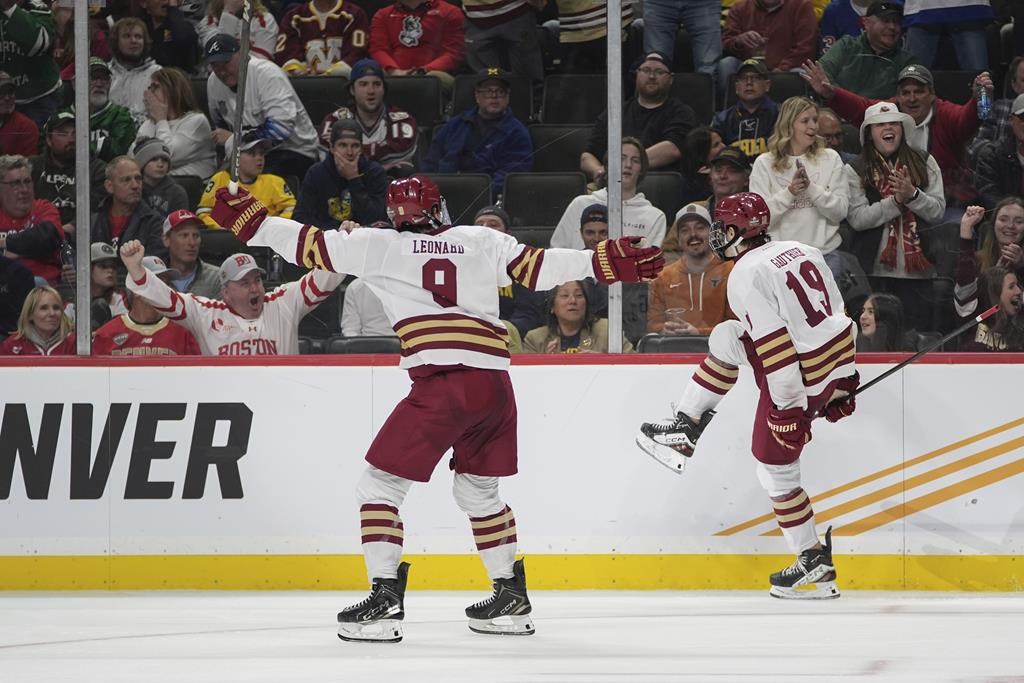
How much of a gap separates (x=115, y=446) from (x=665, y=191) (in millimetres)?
2330


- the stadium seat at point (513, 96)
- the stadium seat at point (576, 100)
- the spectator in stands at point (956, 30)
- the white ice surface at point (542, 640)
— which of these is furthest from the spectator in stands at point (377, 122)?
the spectator in stands at point (956, 30)

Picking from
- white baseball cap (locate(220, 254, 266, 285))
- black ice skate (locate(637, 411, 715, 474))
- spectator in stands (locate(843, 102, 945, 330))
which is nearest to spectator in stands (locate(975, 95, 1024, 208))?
spectator in stands (locate(843, 102, 945, 330))

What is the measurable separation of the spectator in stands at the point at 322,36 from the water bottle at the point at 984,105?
2.76 metres

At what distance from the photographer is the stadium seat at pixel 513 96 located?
6.27m

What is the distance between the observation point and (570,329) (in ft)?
19.7

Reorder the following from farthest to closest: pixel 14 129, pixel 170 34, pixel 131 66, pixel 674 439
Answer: pixel 170 34 → pixel 131 66 → pixel 14 129 → pixel 674 439

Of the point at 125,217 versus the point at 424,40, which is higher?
the point at 424,40

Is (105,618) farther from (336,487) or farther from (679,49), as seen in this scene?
(679,49)

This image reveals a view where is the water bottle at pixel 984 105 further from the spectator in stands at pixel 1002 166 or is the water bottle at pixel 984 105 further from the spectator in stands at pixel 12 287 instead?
the spectator in stands at pixel 12 287

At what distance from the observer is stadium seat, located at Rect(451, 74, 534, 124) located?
247 inches

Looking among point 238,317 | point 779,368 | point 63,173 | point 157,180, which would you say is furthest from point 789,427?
point 63,173

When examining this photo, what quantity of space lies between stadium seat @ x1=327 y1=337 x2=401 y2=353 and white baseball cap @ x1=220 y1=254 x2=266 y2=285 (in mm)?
397

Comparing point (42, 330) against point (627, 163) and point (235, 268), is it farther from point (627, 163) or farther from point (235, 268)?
point (627, 163)

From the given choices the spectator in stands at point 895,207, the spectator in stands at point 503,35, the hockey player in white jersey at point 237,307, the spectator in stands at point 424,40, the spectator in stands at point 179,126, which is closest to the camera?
the spectator in stands at point 895,207
